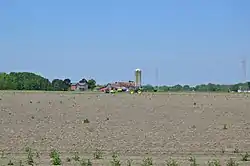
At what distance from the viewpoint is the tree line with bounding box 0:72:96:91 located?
94.8 meters

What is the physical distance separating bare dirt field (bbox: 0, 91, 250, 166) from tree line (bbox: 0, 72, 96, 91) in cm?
4596

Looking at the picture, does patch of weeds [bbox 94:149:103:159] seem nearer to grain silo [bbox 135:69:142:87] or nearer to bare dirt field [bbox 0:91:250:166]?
bare dirt field [bbox 0:91:250:166]

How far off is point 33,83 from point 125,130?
67.1 metres

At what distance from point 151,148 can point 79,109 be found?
16172 mm

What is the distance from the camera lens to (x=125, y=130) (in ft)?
110

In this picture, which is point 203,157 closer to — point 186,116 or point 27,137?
point 27,137

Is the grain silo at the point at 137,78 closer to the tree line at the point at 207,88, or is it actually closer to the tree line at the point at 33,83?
the tree line at the point at 207,88

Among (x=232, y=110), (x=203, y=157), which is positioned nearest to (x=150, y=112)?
(x=232, y=110)

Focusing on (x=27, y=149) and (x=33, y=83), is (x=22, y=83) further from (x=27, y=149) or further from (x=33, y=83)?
(x=27, y=149)

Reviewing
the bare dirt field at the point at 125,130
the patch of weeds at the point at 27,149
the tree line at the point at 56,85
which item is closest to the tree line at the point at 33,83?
the tree line at the point at 56,85

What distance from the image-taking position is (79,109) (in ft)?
142

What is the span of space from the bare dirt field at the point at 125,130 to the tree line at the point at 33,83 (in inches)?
1810

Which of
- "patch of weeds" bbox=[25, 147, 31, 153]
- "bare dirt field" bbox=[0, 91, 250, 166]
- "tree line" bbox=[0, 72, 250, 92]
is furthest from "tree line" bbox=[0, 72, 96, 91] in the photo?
"patch of weeds" bbox=[25, 147, 31, 153]

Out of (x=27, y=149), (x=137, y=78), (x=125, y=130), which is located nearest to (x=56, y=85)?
(x=137, y=78)
